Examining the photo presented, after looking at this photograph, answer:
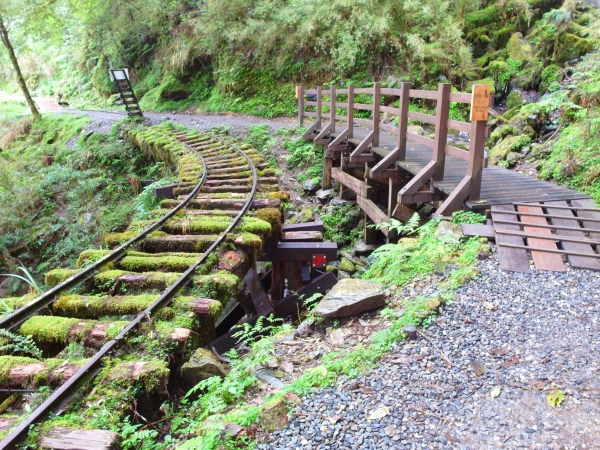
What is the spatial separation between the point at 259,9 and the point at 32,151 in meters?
11.3

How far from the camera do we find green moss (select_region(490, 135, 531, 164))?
8.84 m

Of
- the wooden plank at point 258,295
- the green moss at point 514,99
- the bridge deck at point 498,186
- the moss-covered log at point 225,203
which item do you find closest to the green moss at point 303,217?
the moss-covered log at point 225,203

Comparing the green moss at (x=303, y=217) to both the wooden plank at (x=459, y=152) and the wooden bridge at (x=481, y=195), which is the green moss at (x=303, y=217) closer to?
the wooden bridge at (x=481, y=195)

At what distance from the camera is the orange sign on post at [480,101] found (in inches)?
195

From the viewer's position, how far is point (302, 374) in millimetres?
3234

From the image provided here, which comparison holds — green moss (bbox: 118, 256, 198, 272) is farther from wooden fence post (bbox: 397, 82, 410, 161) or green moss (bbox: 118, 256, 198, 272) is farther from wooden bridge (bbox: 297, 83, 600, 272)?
wooden fence post (bbox: 397, 82, 410, 161)

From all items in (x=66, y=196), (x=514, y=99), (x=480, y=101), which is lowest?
(x=66, y=196)

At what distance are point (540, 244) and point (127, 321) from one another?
4.17 m

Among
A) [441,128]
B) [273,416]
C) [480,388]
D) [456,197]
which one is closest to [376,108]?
[441,128]

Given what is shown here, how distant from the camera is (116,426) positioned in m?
2.62

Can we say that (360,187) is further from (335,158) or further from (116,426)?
→ (116,426)

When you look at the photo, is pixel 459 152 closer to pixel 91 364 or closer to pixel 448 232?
pixel 448 232

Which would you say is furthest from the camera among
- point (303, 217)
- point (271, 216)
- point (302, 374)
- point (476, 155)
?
point (303, 217)

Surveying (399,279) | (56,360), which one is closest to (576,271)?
(399,279)
